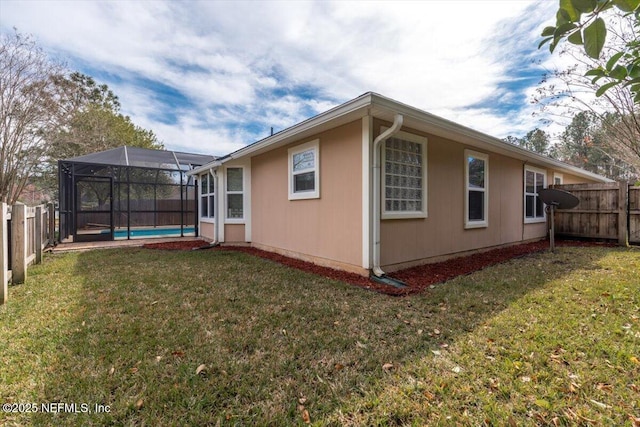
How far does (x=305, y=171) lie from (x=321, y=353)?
4055mm

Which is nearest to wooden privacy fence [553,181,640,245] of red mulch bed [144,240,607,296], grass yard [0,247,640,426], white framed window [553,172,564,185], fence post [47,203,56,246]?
white framed window [553,172,564,185]

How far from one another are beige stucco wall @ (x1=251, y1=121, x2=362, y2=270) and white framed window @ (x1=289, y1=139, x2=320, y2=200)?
0.33ft

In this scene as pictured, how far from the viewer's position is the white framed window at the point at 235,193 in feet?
27.1

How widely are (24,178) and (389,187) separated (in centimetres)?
1563

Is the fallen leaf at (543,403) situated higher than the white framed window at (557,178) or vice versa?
the white framed window at (557,178)

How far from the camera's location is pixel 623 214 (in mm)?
7996

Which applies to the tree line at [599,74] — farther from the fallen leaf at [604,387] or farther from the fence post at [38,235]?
the fence post at [38,235]

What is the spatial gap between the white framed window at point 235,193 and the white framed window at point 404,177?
4.73 metres

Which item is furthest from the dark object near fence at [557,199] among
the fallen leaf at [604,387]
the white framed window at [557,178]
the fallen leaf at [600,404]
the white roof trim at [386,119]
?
the fallen leaf at [600,404]

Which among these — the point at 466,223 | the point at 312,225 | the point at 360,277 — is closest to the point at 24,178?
the point at 312,225

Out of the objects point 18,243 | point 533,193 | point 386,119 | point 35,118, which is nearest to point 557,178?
point 533,193

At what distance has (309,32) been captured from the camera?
727 cm

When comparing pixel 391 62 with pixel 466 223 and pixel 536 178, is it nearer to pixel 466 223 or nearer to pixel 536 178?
pixel 466 223

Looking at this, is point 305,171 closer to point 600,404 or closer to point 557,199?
point 600,404
